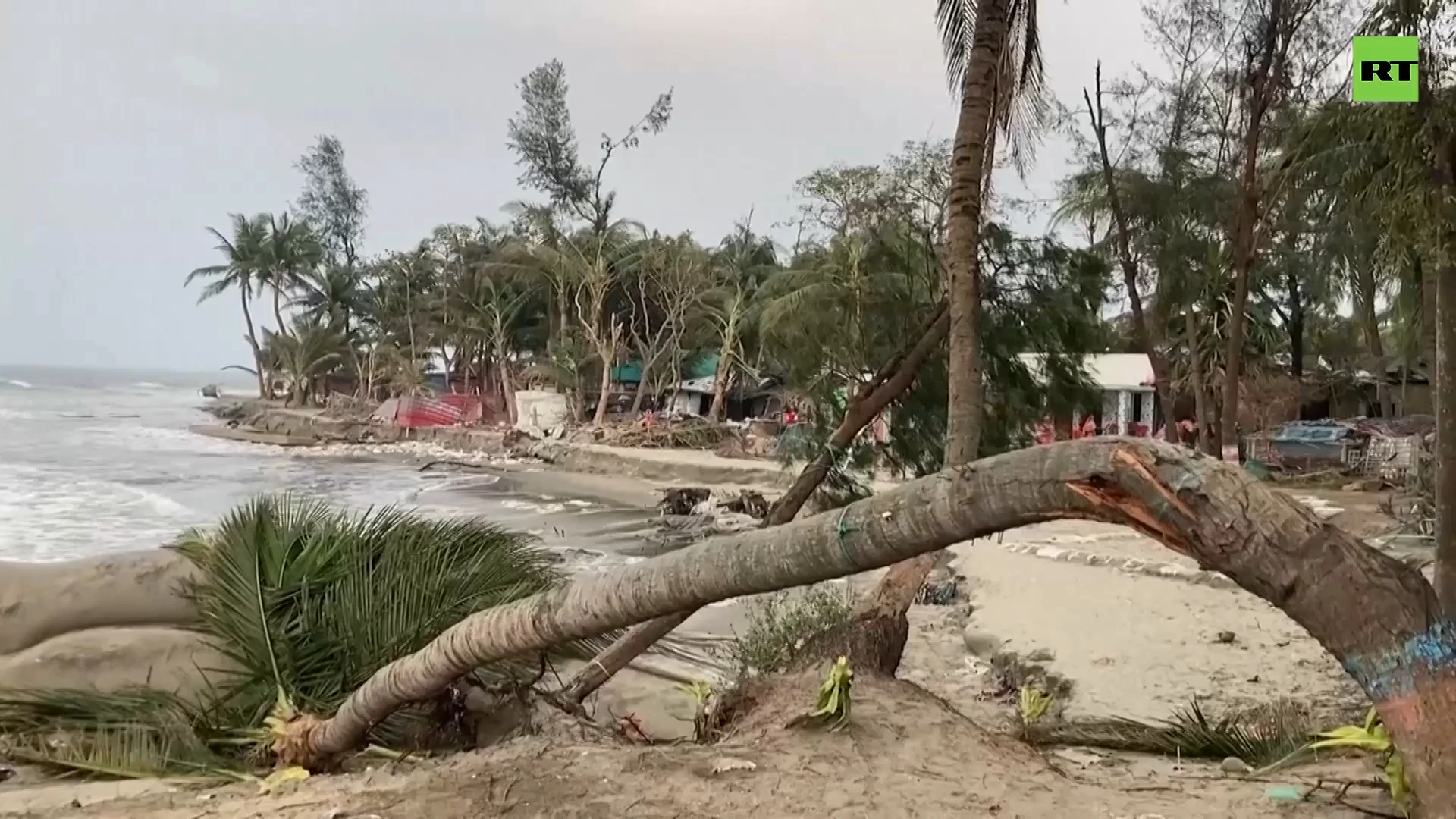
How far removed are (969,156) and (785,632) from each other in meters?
2.74

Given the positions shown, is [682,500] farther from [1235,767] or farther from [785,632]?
[1235,767]

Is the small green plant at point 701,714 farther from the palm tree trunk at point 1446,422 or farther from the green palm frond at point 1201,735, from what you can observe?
the palm tree trunk at point 1446,422

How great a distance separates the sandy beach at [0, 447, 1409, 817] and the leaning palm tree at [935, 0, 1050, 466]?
1351mm

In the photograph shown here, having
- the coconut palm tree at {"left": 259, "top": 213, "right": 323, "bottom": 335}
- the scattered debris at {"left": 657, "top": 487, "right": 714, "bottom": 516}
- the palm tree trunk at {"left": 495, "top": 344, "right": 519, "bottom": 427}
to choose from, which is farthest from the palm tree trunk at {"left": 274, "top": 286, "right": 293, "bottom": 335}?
the scattered debris at {"left": 657, "top": 487, "right": 714, "bottom": 516}

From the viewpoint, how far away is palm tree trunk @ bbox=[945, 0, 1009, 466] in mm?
4469

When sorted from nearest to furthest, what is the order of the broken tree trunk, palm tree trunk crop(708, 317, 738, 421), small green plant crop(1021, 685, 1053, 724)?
1. small green plant crop(1021, 685, 1053, 724)
2. the broken tree trunk
3. palm tree trunk crop(708, 317, 738, 421)

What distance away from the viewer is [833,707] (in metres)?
3.16

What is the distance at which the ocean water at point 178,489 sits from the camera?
655 inches

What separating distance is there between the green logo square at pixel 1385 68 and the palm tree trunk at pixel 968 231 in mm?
1513

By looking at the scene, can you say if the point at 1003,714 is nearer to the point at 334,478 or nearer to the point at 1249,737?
the point at 1249,737

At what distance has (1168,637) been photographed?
716cm

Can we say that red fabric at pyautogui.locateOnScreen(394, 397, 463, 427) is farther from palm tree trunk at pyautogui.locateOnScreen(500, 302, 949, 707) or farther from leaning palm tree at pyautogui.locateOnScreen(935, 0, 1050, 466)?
leaning palm tree at pyautogui.locateOnScreen(935, 0, 1050, 466)

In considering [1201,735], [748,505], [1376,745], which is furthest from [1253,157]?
[748,505]

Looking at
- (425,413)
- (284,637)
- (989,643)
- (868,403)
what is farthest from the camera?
(425,413)
